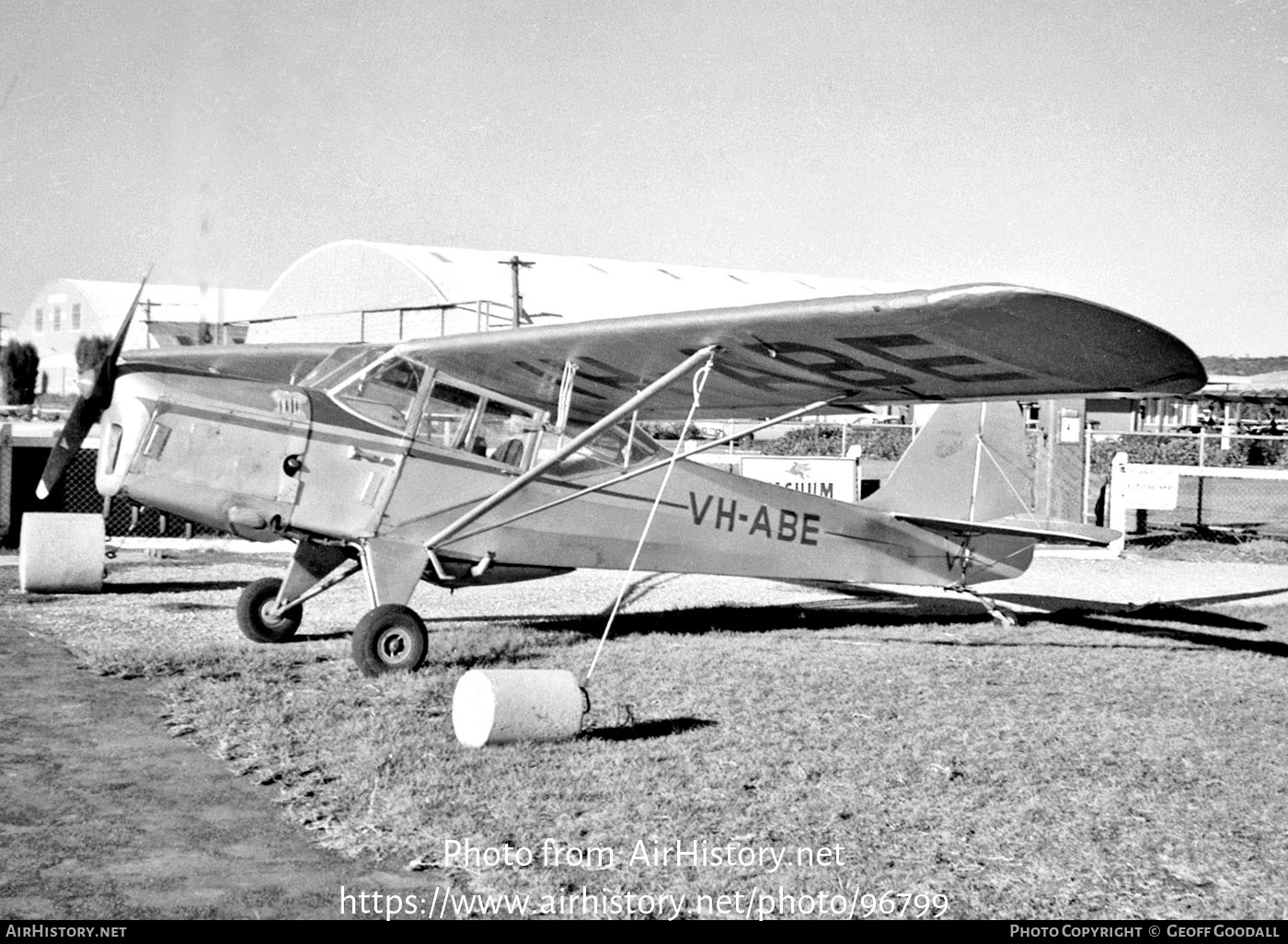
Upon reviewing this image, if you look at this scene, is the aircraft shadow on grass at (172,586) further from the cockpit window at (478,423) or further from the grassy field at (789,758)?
the cockpit window at (478,423)

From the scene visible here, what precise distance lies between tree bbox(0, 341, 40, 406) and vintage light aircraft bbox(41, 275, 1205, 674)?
153 ft

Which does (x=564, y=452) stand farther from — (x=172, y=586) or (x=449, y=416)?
(x=172, y=586)

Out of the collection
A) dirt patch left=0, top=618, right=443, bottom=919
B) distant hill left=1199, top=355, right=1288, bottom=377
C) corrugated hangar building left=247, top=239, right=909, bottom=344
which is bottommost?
dirt patch left=0, top=618, right=443, bottom=919

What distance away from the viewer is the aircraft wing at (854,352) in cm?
614

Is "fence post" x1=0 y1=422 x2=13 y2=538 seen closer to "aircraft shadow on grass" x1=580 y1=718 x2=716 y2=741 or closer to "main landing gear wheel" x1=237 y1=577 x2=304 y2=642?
"main landing gear wheel" x1=237 y1=577 x2=304 y2=642

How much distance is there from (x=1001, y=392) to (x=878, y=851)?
4.42 meters

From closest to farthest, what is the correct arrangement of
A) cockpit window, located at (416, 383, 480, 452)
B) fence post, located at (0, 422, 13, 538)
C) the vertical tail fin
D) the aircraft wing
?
1. the aircraft wing
2. cockpit window, located at (416, 383, 480, 452)
3. the vertical tail fin
4. fence post, located at (0, 422, 13, 538)

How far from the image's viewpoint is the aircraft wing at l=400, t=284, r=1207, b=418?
614 cm

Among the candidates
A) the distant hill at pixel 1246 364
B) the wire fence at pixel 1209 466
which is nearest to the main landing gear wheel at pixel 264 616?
the wire fence at pixel 1209 466

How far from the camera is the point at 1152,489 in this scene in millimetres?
19594

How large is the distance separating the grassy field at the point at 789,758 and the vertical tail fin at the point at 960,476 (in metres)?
1.19

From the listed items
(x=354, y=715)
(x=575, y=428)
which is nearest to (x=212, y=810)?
(x=354, y=715)

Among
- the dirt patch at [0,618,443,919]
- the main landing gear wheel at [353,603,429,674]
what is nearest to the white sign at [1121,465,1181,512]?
the main landing gear wheel at [353,603,429,674]

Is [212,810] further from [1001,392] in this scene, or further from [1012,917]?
[1001,392]
